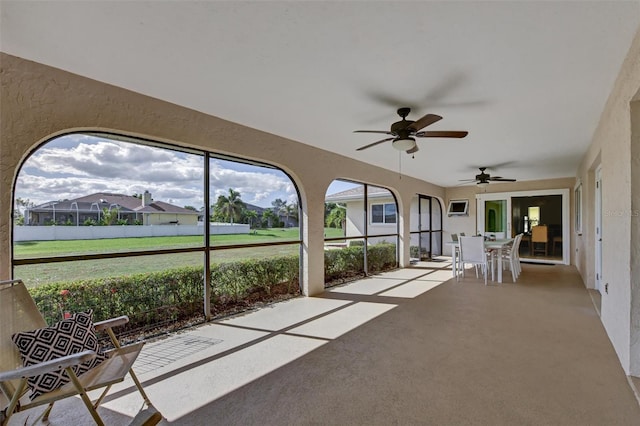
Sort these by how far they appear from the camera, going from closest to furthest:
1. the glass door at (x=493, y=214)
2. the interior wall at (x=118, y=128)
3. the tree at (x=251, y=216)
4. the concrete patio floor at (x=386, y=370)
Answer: the concrete patio floor at (x=386, y=370)
the interior wall at (x=118, y=128)
the tree at (x=251, y=216)
the glass door at (x=493, y=214)

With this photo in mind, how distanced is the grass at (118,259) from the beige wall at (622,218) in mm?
4068

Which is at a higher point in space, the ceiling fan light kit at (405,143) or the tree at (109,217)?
the ceiling fan light kit at (405,143)

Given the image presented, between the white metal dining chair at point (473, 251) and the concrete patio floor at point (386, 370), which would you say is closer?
the concrete patio floor at point (386, 370)

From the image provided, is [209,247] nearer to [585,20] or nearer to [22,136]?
[22,136]

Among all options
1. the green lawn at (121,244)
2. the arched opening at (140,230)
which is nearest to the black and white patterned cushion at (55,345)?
the arched opening at (140,230)

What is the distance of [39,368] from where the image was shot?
160 cm

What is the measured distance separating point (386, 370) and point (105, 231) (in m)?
3.05

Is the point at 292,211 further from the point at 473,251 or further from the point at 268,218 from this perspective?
the point at 473,251

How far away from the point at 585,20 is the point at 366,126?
2494 millimetres

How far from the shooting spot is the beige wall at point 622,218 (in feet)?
8.01

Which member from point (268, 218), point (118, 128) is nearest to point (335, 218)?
point (268, 218)

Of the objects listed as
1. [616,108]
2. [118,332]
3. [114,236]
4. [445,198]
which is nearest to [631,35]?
[616,108]

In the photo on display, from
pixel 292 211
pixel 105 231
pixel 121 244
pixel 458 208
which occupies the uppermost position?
pixel 458 208

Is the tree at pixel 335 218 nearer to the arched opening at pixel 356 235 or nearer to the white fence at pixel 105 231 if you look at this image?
the arched opening at pixel 356 235
